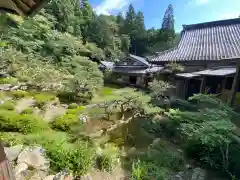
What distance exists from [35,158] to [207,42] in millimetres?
10891

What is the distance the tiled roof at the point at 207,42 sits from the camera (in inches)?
332

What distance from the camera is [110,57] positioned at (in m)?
26.7

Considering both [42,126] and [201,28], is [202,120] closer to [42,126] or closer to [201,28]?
[42,126]

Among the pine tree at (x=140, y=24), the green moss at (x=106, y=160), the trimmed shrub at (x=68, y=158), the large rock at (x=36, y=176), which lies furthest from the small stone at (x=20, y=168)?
the pine tree at (x=140, y=24)

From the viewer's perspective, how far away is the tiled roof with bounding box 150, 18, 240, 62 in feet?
27.7

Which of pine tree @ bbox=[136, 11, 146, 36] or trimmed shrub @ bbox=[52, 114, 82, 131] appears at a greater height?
pine tree @ bbox=[136, 11, 146, 36]

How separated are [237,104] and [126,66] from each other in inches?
491

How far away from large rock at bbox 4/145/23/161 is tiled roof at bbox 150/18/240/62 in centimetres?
844

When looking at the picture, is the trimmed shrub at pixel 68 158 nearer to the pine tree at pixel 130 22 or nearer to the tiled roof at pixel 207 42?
the tiled roof at pixel 207 42

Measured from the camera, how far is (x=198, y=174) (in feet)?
14.5

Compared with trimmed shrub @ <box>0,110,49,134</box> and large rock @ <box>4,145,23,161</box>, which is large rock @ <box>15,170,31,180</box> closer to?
large rock @ <box>4,145,23,161</box>

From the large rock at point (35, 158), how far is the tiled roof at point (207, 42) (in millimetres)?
7990

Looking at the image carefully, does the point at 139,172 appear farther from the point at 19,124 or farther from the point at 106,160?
the point at 19,124

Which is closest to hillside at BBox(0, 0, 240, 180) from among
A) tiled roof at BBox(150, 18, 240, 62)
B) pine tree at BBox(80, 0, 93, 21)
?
tiled roof at BBox(150, 18, 240, 62)
